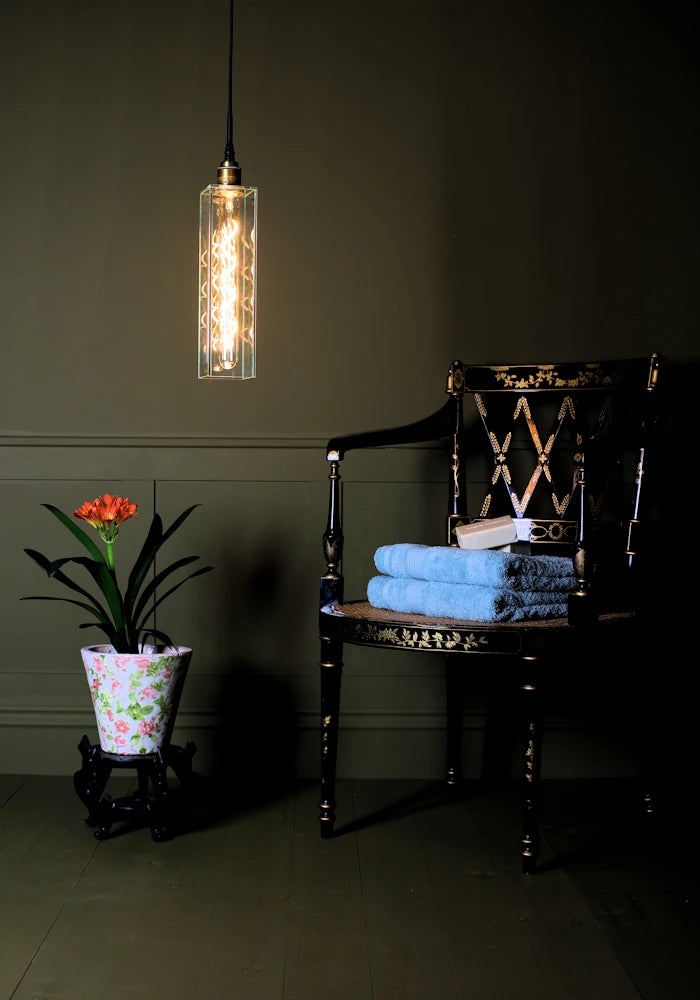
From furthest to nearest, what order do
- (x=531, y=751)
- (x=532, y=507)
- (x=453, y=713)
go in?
(x=532, y=507), (x=453, y=713), (x=531, y=751)

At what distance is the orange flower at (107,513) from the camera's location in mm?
1921

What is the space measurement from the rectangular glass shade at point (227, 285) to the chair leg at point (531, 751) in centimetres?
70

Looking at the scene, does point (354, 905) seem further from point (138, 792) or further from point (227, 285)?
point (227, 285)

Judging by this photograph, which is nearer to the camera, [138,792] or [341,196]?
[138,792]

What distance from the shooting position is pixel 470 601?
5.80ft

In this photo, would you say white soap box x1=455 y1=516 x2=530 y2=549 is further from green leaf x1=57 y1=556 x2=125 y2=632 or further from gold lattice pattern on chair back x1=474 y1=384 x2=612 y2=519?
green leaf x1=57 y1=556 x2=125 y2=632

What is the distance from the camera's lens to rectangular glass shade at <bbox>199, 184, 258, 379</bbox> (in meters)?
1.80

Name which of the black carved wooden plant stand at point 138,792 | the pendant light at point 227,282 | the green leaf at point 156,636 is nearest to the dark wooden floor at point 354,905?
the black carved wooden plant stand at point 138,792

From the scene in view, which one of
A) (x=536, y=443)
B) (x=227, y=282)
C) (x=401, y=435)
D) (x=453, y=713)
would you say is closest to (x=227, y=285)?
(x=227, y=282)

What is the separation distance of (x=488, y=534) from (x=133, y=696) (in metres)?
0.73

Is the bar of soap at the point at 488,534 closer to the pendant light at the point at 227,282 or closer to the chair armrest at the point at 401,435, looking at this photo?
the chair armrest at the point at 401,435

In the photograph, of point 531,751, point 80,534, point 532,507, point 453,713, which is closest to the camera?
point 531,751

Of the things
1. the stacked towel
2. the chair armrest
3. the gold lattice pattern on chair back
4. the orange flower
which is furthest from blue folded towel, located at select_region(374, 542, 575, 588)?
the orange flower

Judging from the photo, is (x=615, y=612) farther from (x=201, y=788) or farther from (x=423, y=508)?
(x=201, y=788)
